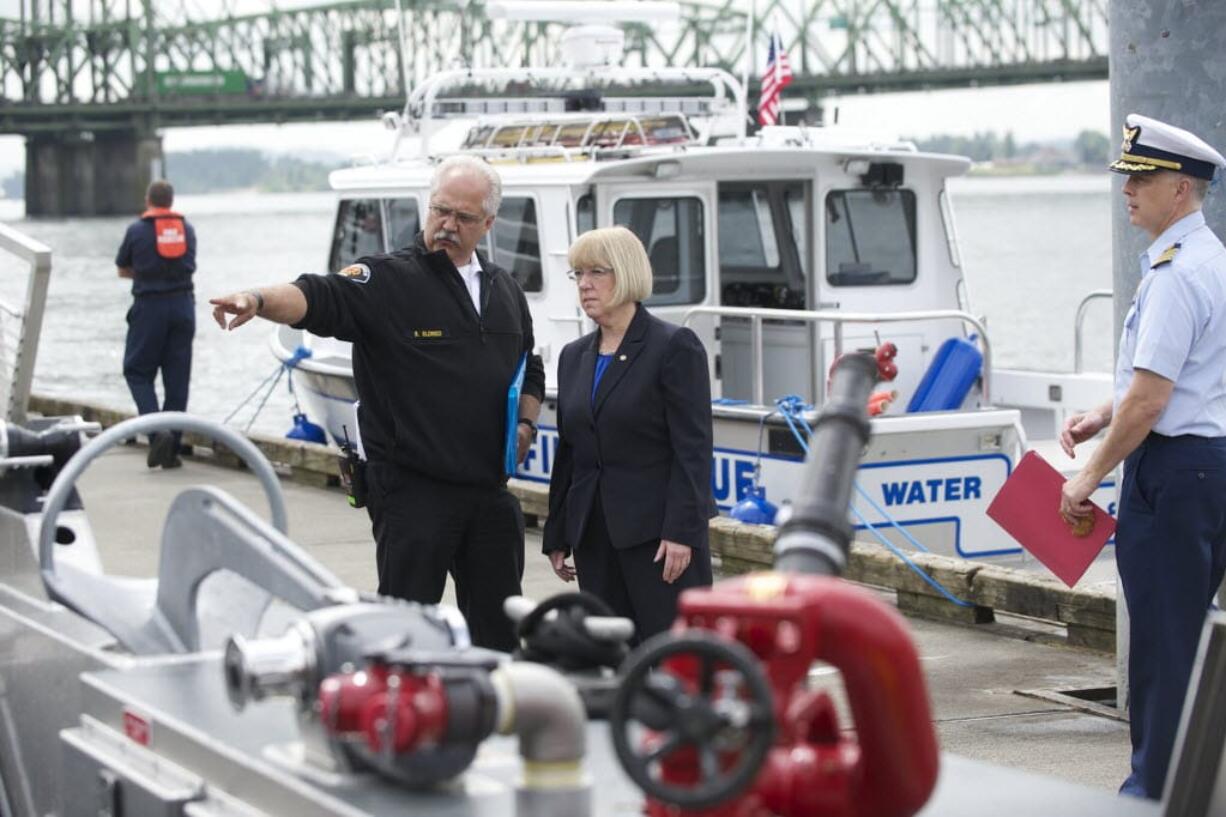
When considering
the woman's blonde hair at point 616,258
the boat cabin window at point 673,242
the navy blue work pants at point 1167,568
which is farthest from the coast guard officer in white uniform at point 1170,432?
the boat cabin window at point 673,242

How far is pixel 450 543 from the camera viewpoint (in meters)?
5.33

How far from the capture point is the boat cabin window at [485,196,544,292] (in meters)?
11.8

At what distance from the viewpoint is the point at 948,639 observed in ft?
25.6

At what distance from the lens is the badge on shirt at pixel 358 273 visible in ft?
17.3

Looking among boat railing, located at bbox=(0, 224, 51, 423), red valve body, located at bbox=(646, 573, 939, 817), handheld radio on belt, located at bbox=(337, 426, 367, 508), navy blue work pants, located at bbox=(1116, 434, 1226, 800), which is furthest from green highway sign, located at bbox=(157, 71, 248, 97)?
red valve body, located at bbox=(646, 573, 939, 817)

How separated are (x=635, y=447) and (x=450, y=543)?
55 cm

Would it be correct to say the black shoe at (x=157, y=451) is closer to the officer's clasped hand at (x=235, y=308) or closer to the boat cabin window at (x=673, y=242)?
the boat cabin window at (x=673, y=242)

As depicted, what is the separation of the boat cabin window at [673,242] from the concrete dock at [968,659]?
205cm

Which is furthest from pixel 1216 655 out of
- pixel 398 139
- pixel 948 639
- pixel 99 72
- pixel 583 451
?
pixel 99 72

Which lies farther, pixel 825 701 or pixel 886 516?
pixel 886 516

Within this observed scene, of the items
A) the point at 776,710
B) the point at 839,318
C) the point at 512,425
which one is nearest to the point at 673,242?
the point at 839,318

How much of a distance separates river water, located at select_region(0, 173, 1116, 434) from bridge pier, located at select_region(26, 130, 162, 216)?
1802mm

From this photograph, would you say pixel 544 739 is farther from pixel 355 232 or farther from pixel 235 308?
pixel 355 232

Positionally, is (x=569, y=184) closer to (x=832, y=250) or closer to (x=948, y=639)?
(x=832, y=250)
